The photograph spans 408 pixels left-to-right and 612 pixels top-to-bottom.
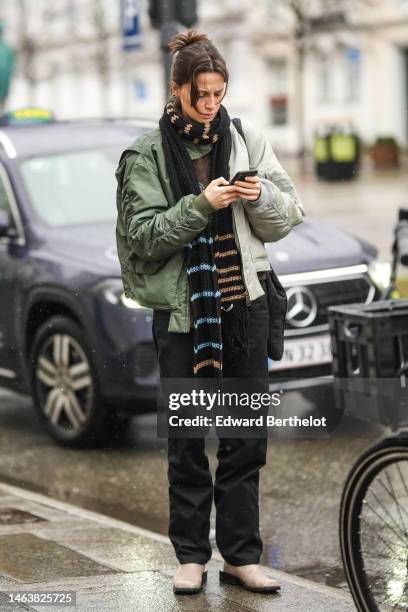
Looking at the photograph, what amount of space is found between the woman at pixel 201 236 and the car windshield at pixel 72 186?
3.84 metres

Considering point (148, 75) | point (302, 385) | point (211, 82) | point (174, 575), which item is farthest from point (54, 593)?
point (148, 75)

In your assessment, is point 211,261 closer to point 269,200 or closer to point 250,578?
point 269,200

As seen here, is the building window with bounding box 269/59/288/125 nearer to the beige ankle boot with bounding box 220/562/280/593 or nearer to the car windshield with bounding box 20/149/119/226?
the car windshield with bounding box 20/149/119/226

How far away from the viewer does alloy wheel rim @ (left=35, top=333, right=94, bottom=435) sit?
8016mm

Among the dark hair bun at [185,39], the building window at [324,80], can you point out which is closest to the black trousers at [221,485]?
the dark hair bun at [185,39]

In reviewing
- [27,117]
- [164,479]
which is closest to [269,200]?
[164,479]

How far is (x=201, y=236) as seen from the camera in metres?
4.68

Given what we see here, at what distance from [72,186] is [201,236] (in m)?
4.25

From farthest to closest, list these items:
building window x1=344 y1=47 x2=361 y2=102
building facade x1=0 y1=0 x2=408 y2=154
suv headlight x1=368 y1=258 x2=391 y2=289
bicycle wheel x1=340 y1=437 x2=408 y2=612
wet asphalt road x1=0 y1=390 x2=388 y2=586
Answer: building window x1=344 y1=47 x2=361 y2=102 → building facade x1=0 y1=0 x2=408 y2=154 → suv headlight x1=368 y1=258 x2=391 y2=289 → wet asphalt road x1=0 y1=390 x2=388 y2=586 → bicycle wheel x1=340 y1=437 x2=408 y2=612

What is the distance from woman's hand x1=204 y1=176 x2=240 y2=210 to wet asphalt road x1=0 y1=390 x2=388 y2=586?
5.38 feet

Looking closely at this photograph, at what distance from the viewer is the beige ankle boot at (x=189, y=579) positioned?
486cm

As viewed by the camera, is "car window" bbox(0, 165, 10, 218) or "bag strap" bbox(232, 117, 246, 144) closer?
"bag strap" bbox(232, 117, 246, 144)

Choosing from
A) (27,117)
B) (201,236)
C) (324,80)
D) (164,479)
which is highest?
(201,236)

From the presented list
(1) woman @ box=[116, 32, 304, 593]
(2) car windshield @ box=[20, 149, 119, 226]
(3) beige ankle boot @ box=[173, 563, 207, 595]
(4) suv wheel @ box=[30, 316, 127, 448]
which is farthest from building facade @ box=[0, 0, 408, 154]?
(3) beige ankle boot @ box=[173, 563, 207, 595]
